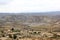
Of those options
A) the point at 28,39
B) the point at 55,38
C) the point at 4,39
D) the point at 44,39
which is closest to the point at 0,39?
the point at 4,39

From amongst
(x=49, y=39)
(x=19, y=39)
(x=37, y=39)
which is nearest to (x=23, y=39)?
(x=19, y=39)

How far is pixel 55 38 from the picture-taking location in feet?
85.7

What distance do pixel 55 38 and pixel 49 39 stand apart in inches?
47.0

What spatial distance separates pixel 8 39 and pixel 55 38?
7.43m

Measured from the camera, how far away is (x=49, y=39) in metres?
25.5

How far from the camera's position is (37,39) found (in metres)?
25.7

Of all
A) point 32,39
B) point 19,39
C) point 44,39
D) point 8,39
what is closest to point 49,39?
point 44,39

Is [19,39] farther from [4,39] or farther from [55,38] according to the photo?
[55,38]

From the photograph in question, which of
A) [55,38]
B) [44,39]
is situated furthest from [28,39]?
[55,38]

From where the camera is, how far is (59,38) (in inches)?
1045

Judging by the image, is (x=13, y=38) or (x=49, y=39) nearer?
(x=49, y=39)

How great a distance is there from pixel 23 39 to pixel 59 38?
5.80 meters

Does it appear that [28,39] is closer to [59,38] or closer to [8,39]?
[8,39]

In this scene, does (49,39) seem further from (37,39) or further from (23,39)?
(23,39)
